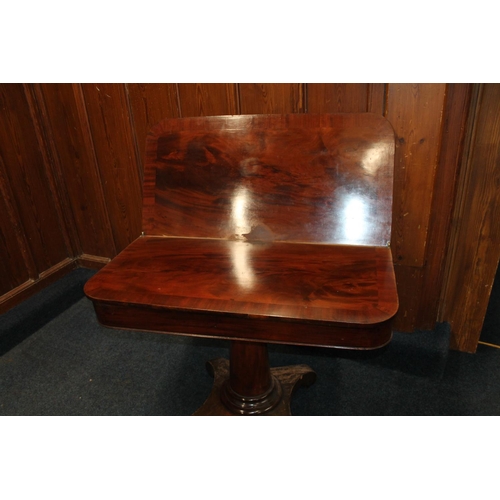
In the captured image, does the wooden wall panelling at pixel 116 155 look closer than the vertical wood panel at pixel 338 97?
No

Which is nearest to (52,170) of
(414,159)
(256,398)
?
(256,398)

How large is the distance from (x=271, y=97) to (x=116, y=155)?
3.12ft

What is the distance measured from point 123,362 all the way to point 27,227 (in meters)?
0.98

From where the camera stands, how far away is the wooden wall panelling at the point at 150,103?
1.76 m

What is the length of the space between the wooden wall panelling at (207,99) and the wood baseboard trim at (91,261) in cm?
113

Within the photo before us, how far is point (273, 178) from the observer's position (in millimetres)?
1240

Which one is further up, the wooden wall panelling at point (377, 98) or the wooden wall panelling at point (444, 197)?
the wooden wall panelling at point (377, 98)

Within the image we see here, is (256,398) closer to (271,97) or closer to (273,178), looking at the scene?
(273,178)

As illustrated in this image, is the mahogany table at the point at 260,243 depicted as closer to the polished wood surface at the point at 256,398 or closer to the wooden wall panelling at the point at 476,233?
the polished wood surface at the point at 256,398

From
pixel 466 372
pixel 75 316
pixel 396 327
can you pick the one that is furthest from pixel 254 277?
pixel 75 316

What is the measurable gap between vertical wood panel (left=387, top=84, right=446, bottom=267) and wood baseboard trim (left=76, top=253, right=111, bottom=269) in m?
1.71

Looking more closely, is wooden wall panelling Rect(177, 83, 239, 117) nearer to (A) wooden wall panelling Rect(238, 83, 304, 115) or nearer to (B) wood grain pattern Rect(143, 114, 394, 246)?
(A) wooden wall panelling Rect(238, 83, 304, 115)

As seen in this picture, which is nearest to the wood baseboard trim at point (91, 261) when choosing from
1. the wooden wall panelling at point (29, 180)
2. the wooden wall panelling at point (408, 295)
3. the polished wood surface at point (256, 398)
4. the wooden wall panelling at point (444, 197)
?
the wooden wall panelling at point (29, 180)

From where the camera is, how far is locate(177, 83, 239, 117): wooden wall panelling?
164cm
